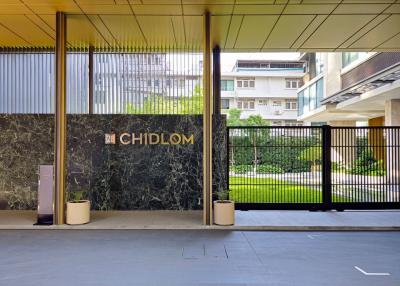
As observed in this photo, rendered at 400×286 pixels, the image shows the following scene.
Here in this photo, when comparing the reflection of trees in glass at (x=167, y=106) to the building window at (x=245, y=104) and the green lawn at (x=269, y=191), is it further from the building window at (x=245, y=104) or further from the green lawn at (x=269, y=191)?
the building window at (x=245, y=104)

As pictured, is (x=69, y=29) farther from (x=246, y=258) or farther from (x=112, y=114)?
(x=246, y=258)

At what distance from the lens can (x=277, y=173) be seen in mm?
10930

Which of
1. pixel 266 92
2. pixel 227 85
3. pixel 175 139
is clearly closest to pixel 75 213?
pixel 175 139

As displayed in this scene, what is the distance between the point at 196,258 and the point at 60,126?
468 cm

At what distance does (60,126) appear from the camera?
8.84 m

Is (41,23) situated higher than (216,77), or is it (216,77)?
(41,23)

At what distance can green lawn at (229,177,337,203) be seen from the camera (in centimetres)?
1077

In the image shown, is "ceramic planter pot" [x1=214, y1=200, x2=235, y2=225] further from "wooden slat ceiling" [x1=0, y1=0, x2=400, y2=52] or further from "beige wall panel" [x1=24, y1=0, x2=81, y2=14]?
"beige wall panel" [x1=24, y1=0, x2=81, y2=14]

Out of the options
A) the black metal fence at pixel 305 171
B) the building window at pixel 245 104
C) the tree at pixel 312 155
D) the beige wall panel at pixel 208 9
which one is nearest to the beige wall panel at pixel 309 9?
the beige wall panel at pixel 208 9

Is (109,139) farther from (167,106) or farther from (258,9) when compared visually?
(258,9)

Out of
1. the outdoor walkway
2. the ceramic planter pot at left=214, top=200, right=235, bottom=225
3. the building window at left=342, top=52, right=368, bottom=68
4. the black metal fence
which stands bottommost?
the outdoor walkway

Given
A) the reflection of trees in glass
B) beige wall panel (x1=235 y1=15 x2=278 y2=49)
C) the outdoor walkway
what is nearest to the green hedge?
the outdoor walkway

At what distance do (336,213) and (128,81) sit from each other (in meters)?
6.96

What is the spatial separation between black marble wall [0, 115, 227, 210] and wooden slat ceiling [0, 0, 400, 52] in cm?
223
